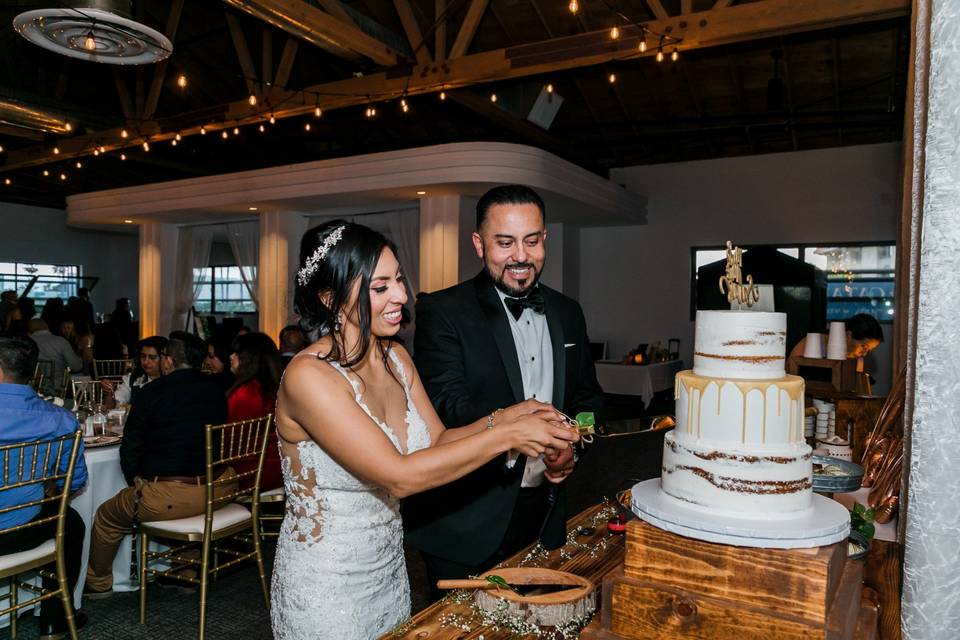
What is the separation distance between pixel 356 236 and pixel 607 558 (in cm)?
98

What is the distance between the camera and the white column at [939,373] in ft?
3.45

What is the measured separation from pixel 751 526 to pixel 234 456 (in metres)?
3.11

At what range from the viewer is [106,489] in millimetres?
3863

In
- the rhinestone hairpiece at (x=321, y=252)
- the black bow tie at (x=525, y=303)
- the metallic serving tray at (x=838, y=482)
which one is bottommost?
the metallic serving tray at (x=838, y=482)

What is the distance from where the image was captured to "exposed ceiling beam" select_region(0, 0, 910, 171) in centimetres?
582

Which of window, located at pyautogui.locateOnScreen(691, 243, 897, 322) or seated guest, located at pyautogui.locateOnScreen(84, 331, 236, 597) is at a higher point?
window, located at pyautogui.locateOnScreen(691, 243, 897, 322)

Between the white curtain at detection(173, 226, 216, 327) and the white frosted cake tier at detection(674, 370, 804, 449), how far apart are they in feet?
42.2

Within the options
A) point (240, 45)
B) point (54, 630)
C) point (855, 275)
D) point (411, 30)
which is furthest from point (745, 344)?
point (855, 275)

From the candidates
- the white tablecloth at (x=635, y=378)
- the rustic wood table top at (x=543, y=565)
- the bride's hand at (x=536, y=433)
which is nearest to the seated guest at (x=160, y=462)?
the rustic wood table top at (x=543, y=565)

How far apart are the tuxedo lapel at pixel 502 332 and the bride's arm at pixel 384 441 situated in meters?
0.65

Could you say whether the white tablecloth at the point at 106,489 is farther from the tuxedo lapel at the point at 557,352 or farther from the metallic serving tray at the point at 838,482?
the metallic serving tray at the point at 838,482

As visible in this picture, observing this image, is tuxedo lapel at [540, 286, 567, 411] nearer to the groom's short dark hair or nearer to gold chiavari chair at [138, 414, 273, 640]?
the groom's short dark hair

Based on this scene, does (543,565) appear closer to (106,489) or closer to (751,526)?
(751,526)

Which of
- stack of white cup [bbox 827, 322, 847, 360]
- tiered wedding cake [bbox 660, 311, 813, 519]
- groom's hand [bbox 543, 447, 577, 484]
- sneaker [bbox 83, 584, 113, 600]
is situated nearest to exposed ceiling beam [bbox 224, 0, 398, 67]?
sneaker [bbox 83, 584, 113, 600]
